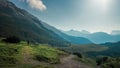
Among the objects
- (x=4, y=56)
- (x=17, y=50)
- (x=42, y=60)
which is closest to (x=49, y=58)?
(x=42, y=60)

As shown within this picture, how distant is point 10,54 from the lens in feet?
334

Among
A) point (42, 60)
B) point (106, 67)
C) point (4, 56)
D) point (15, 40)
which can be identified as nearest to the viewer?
point (4, 56)

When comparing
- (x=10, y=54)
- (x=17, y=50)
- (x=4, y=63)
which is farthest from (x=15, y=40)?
(x=4, y=63)

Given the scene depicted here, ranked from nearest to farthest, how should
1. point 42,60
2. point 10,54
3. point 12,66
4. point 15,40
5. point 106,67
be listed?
1. point 12,66
2. point 10,54
3. point 42,60
4. point 106,67
5. point 15,40

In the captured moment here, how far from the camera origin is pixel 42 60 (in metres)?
111

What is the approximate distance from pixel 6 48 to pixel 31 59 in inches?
532

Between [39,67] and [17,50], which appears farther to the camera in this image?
[17,50]

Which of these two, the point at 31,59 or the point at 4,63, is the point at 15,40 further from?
the point at 4,63

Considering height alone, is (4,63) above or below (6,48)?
below

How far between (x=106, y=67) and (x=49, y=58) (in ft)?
117

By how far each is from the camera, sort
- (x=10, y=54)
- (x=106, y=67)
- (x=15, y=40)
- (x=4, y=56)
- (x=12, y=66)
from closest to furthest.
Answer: (x=12, y=66)
(x=4, y=56)
(x=10, y=54)
(x=106, y=67)
(x=15, y=40)

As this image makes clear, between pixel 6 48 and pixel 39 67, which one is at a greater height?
pixel 6 48

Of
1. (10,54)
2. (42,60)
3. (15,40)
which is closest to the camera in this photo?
(10,54)

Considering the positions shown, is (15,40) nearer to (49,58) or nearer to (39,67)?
(49,58)
